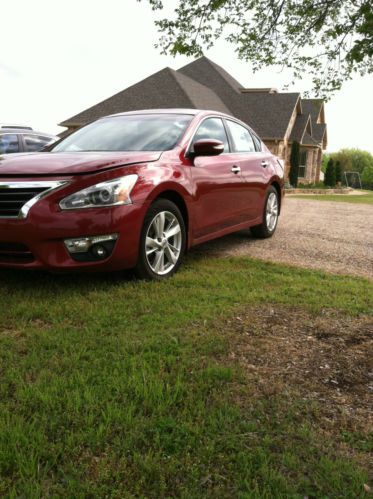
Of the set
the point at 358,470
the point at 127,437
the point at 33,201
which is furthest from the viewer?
the point at 33,201

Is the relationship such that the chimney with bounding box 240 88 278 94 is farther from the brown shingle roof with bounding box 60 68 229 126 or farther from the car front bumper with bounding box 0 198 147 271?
the car front bumper with bounding box 0 198 147 271

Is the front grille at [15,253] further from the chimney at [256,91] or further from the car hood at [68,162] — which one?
the chimney at [256,91]

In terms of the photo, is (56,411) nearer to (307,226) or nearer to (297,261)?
(297,261)

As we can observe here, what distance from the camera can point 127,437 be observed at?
2154 millimetres

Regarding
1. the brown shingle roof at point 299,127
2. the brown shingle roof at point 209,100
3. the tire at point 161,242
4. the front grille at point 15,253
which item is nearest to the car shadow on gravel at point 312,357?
the tire at point 161,242

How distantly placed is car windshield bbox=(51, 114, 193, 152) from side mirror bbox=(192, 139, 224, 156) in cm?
24

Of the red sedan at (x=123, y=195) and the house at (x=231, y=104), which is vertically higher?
the house at (x=231, y=104)

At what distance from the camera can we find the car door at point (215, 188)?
17.1 ft

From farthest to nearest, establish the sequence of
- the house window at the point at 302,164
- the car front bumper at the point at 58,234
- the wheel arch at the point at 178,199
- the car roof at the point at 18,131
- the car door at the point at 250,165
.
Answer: the house window at the point at 302,164 → the car roof at the point at 18,131 → the car door at the point at 250,165 → the wheel arch at the point at 178,199 → the car front bumper at the point at 58,234

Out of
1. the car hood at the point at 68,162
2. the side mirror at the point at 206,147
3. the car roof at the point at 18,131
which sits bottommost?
the car hood at the point at 68,162

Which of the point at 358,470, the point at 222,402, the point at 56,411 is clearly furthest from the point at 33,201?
the point at 358,470

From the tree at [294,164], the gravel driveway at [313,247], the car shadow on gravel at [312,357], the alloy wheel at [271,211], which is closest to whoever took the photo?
the car shadow on gravel at [312,357]

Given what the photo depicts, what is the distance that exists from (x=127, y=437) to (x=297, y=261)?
4193mm

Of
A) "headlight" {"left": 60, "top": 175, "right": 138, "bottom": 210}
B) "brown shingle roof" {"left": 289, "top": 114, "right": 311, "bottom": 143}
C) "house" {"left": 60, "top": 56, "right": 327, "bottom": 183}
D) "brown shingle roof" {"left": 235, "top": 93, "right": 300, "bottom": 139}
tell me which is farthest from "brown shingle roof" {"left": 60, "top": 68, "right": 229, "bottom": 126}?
"headlight" {"left": 60, "top": 175, "right": 138, "bottom": 210}
